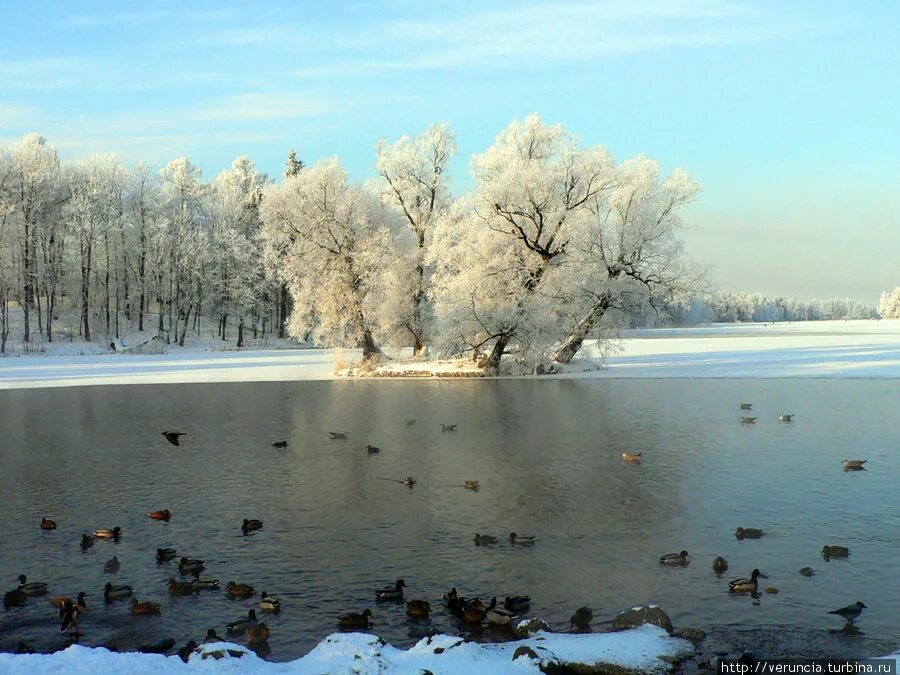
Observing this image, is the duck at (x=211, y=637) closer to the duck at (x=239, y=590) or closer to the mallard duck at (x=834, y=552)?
the duck at (x=239, y=590)

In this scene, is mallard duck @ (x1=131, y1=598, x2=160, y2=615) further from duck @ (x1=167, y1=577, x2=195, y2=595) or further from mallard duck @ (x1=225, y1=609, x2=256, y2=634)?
mallard duck @ (x1=225, y1=609, x2=256, y2=634)

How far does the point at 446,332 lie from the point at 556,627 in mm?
37114

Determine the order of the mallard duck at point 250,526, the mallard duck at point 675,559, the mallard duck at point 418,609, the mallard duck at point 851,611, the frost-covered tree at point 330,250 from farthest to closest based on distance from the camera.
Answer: the frost-covered tree at point 330,250 → the mallard duck at point 250,526 → the mallard duck at point 675,559 → the mallard duck at point 418,609 → the mallard duck at point 851,611

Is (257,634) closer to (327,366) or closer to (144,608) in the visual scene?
(144,608)

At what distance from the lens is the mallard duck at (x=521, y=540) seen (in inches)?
568

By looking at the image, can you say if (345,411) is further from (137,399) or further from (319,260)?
(319,260)

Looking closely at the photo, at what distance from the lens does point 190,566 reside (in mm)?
12812

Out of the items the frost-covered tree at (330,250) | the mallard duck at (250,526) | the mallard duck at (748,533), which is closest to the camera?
the mallard duck at (748,533)

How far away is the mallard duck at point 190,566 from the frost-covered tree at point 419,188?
4113cm

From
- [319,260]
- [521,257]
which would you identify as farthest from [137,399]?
[521,257]

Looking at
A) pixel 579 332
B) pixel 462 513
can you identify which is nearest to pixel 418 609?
pixel 462 513

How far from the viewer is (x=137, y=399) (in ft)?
128

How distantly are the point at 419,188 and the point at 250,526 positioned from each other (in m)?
44.1

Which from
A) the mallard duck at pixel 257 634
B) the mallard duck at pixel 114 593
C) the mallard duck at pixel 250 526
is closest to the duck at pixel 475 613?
the mallard duck at pixel 257 634
